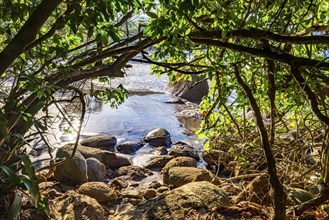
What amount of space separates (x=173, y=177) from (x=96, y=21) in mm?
4281

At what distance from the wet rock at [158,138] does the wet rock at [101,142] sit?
93 centimetres

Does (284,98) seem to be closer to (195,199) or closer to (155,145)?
(195,199)

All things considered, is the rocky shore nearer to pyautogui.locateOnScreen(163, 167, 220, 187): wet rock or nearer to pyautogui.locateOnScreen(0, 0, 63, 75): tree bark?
pyautogui.locateOnScreen(163, 167, 220, 187): wet rock

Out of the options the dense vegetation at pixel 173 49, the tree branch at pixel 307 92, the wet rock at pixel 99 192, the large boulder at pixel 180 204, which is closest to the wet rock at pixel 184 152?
the wet rock at pixel 99 192

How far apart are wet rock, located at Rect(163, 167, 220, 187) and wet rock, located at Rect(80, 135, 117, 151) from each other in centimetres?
322

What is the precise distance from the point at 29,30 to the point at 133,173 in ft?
18.2

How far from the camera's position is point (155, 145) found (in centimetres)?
880

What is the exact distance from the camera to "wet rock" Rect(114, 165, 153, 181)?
255 inches

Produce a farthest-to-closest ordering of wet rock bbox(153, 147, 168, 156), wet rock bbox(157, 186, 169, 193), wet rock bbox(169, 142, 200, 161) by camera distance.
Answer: wet rock bbox(153, 147, 168, 156) < wet rock bbox(169, 142, 200, 161) < wet rock bbox(157, 186, 169, 193)

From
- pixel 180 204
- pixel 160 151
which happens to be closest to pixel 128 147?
pixel 160 151

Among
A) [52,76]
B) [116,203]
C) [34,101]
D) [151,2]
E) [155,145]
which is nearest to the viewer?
[151,2]

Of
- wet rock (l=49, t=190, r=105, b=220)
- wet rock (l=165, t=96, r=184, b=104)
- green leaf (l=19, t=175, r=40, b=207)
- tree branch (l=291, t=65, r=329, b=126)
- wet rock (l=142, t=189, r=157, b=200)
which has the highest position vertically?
tree branch (l=291, t=65, r=329, b=126)

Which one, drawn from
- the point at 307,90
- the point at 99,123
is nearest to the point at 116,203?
the point at 307,90

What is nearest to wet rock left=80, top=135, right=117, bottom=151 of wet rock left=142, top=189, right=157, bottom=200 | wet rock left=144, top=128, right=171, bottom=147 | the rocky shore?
the rocky shore
